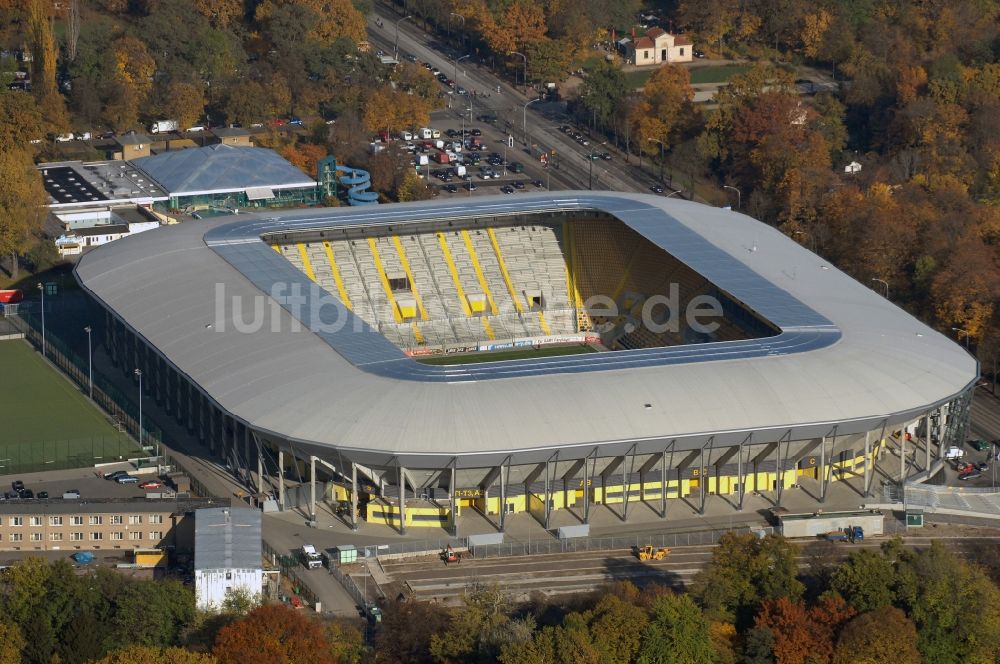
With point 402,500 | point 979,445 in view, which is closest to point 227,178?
point 402,500

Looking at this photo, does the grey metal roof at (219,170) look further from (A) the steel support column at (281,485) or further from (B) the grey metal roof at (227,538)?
(B) the grey metal roof at (227,538)

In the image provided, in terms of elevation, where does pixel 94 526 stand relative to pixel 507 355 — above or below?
below

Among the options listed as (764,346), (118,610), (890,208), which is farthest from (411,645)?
(890,208)

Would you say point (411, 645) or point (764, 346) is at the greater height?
point (764, 346)

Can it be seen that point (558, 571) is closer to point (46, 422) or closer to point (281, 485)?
point (281, 485)

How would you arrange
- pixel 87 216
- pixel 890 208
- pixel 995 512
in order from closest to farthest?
pixel 995 512 < pixel 890 208 < pixel 87 216

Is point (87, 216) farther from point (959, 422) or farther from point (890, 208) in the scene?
point (959, 422)
